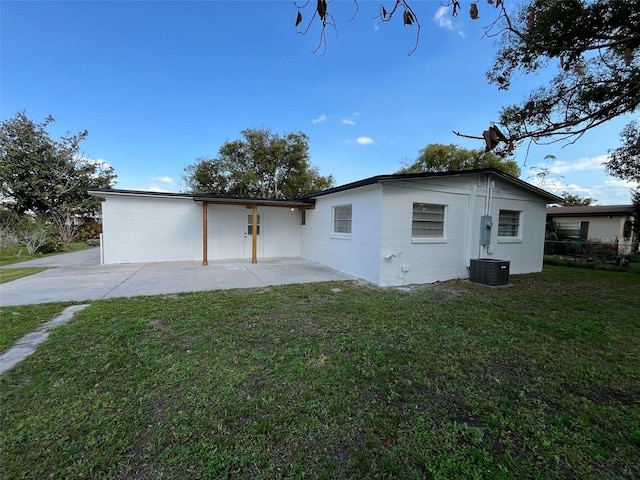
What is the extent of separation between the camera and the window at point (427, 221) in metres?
7.21

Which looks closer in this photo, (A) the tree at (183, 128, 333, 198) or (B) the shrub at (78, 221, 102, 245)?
(B) the shrub at (78, 221, 102, 245)

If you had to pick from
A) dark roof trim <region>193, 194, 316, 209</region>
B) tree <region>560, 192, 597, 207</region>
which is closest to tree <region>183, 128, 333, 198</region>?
dark roof trim <region>193, 194, 316, 209</region>

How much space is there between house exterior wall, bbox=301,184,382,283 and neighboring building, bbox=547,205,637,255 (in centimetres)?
1484

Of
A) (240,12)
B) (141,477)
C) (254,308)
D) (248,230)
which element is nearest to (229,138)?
(248,230)

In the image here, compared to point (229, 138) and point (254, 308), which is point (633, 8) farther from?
point (229, 138)

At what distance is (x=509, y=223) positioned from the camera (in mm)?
8875

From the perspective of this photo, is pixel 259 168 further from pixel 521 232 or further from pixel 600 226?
pixel 600 226

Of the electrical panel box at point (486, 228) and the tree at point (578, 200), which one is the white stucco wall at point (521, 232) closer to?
the electrical panel box at point (486, 228)

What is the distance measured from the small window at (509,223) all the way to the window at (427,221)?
258 centimetres

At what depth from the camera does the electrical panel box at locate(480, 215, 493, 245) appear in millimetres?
7750

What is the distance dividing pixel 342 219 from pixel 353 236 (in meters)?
1.10

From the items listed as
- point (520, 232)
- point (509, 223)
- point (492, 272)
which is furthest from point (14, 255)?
point (520, 232)

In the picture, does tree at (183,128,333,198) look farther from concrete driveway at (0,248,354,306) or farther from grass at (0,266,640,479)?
grass at (0,266,640,479)

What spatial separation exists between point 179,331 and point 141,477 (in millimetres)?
2288
